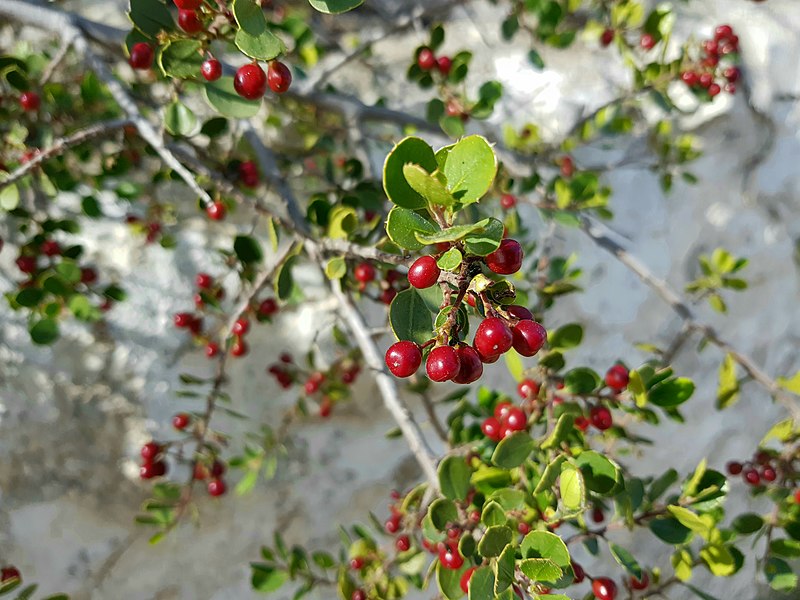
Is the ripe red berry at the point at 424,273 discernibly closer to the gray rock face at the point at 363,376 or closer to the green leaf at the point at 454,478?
the green leaf at the point at 454,478

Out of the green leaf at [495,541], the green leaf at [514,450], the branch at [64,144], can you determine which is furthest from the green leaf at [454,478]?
the branch at [64,144]

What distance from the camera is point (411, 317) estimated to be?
868 mm

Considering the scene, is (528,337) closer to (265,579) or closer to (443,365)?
(443,365)

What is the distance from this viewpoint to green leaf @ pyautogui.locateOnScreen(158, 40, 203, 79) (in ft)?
3.47

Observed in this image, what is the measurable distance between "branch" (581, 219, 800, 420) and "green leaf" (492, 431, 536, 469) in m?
0.83

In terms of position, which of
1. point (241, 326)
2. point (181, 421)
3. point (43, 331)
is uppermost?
point (241, 326)

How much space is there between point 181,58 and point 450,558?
1060mm

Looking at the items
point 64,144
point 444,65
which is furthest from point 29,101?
point 444,65

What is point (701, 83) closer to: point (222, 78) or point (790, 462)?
point (790, 462)

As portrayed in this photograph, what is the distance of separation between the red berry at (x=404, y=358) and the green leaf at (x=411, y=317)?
5 cm

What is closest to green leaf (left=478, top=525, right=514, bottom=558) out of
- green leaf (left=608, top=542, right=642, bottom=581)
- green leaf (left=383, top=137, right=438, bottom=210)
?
green leaf (left=608, top=542, right=642, bottom=581)

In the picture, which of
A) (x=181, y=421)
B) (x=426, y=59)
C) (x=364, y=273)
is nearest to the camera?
(x=364, y=273)

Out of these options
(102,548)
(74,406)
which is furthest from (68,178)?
(102,548)

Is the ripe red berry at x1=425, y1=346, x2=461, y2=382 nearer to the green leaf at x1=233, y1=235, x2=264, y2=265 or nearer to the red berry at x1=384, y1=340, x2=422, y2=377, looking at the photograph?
the red berry at x1=384, y1=340, x2=422, y2=377
